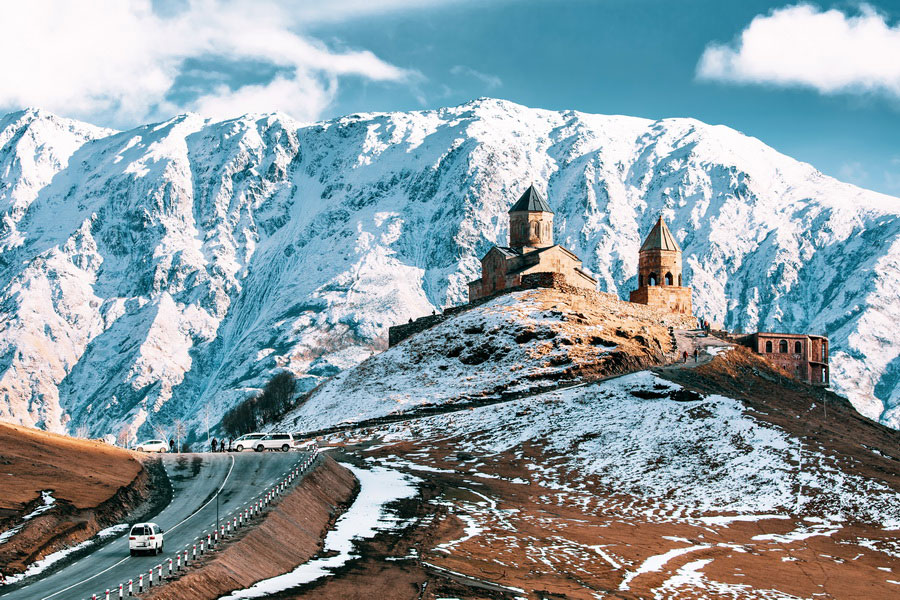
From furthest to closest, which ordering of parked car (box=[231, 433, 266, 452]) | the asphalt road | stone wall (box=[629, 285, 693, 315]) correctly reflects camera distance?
stone wall (box=[629, 285, 693, 315]) < parked car (box=[231, 433, 266, 452]) < the asphalt road

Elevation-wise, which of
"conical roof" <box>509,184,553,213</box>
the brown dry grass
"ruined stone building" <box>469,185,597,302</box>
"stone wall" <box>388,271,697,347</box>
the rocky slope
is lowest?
the rocky slope

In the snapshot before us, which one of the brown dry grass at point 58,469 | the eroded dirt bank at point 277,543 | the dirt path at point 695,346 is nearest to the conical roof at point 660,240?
the dirt path at point 695,346

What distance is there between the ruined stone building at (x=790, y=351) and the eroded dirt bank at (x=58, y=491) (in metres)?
71.9

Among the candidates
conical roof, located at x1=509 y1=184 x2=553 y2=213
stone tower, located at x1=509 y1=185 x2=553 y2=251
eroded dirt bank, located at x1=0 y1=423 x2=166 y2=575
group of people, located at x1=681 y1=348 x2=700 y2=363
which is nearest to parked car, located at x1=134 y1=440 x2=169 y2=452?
eroded dirt bank, located at x1=0 y1=423 x2=166 y2=575

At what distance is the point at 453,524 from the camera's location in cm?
5997

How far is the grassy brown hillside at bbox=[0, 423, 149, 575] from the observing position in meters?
46.2

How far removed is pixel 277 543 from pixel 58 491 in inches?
611

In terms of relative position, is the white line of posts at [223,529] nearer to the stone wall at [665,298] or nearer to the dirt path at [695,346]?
the dirt path at [695,346]

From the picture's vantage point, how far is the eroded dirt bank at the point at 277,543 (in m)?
38.8

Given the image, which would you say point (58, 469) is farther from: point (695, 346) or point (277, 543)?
point (695, 346)

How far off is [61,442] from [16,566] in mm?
34707

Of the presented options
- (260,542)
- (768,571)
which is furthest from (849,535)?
(260,542)

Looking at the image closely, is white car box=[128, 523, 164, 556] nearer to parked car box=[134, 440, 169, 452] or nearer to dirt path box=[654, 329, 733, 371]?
parked car box=[134, 440, 169, 452]

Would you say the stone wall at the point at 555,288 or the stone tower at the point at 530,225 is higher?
the stone tower at the point at 530,225
